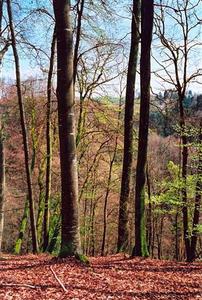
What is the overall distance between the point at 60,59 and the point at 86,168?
Answer: 17.9m

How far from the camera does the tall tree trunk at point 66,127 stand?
8.11 metres

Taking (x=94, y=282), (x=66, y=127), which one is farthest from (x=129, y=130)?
(x=94, y=282)

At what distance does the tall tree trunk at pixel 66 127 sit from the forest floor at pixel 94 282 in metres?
0.54

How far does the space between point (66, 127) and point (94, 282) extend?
3135mm

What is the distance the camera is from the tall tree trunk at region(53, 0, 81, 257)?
811 cm

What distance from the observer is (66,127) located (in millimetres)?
8141

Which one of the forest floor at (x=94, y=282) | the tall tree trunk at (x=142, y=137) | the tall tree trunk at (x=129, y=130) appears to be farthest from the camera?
the tall tree trunk at (x=129, y=130)

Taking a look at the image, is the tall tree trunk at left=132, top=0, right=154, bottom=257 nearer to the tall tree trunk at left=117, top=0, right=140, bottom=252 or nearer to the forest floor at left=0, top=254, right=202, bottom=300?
the forest floor at left=0, top=254, right=202, bottom=300

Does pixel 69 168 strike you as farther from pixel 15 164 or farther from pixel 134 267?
pixel 15 164

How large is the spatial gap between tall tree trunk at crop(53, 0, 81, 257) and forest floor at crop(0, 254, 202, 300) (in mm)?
537

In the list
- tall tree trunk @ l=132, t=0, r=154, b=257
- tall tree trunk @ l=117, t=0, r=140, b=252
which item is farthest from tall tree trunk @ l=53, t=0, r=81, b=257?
tall tree trunk @ l=117, t=0, r=140, b=252

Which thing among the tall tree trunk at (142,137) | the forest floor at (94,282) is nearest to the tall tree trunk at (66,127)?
the forest floor at (94,282)

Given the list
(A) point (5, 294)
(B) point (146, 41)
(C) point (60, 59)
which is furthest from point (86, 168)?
(A) point (5, 294)

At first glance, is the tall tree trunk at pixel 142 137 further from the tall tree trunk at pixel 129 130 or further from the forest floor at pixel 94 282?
the tall tree trunk at pixel 129 130
